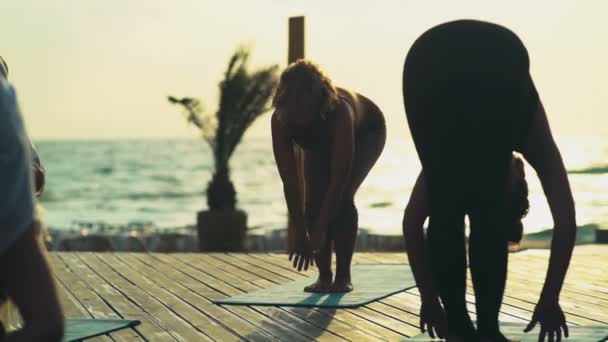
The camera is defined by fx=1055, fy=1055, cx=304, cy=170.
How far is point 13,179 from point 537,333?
2.65 meters

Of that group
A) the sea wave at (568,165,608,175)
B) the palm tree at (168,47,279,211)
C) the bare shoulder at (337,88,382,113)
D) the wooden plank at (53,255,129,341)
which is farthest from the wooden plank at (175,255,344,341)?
the sea wave at (568,165,608,175)

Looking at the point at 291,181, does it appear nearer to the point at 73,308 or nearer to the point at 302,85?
the point at 302,85

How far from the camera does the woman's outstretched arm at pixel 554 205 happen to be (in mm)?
2852

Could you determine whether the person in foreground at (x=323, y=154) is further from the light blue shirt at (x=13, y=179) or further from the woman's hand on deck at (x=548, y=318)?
the light blue shirt at (x=13, y=179)

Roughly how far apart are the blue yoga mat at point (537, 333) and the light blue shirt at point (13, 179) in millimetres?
2412

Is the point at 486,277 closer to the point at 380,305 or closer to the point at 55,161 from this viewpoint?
the point at 380,305

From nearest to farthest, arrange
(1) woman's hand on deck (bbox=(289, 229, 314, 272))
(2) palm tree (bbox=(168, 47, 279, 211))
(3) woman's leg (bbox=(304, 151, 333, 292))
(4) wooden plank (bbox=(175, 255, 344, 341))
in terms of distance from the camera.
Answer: (4) wooden plank (bbox=(175, 255, 344, 341)) → (1) woman's hand on deck (bbox=(289, 229, 314, 272)) → (3) woman's leg (bbox=(304, 151, 333, 292)) → (2) palm tree (bbox=(168, 47, 279, 211))

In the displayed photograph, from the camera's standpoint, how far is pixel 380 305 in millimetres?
4398

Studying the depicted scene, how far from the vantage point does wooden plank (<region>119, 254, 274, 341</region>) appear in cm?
388

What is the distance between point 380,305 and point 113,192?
32108 millimetres

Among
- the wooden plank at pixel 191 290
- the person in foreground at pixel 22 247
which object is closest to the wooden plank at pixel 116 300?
the wooden plank at pixel 191 290

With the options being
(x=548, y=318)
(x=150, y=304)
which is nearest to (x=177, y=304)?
(x=150, y=304)

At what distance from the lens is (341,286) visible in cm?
472

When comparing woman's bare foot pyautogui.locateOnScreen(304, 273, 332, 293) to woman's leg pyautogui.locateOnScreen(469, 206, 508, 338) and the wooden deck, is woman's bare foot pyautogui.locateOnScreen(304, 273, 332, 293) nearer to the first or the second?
the wooden deck
